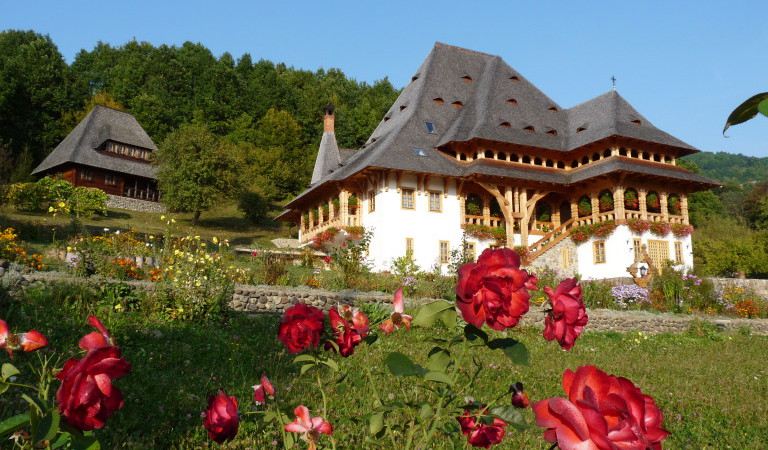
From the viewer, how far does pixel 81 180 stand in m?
41.3

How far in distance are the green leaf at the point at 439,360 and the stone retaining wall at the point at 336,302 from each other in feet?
27.8

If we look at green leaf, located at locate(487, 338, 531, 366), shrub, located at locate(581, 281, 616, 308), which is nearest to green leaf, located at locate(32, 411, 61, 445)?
green leaf, located at locate(487, 338, 531, 366)

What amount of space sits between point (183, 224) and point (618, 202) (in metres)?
27.3

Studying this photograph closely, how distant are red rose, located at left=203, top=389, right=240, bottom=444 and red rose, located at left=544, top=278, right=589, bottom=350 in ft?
3.68

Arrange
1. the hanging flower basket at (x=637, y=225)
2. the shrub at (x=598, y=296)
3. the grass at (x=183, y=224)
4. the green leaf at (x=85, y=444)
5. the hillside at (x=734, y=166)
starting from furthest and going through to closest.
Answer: the hillside at (x=734, y=166)
the hanging flower basket at (x=637, y=225)
the grass at (x=183, y=224)
the shrub at (x=598, y=296)
the green leaf at (x=85, y=444)

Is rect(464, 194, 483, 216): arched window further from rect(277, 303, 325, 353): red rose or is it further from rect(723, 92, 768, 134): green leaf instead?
rect(723, 92, 768, 134): green leaf

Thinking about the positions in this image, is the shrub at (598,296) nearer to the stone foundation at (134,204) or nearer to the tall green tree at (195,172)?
the tall green tree at (195,172)

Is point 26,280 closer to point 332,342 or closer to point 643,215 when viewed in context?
point 332,342

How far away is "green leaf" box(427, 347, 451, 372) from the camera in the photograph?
1.79 meters

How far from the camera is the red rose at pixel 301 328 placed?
6.81ft

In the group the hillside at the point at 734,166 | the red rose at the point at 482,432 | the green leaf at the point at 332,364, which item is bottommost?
the red rose at the point at 482,432

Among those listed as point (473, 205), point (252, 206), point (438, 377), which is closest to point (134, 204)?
point (252, 206)

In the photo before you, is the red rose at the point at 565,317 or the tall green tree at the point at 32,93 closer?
the red rose at the point at 565,317

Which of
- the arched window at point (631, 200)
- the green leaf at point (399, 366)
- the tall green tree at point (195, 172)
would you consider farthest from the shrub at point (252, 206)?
the green leaf at point (399, 366)
